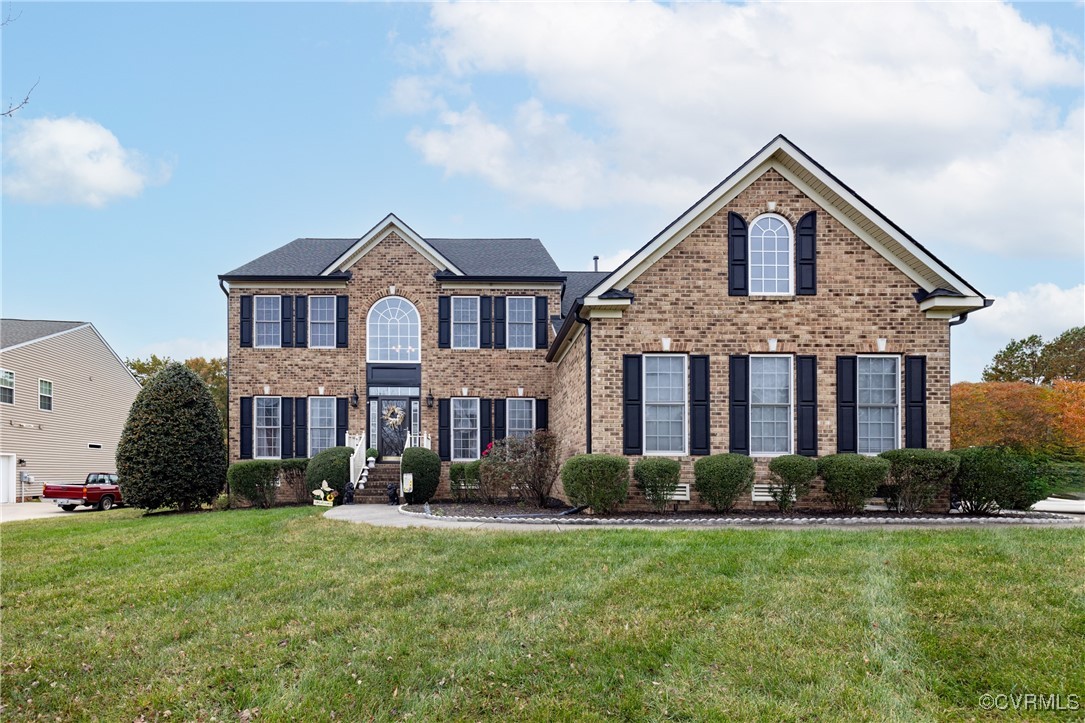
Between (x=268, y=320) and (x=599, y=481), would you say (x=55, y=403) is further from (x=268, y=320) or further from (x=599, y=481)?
(x=599, y=481)

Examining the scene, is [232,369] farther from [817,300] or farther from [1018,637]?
[1018,637]

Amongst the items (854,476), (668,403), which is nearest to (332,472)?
(668,403)

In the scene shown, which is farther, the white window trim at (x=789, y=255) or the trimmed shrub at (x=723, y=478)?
the white window trim at (x=789, y=255)

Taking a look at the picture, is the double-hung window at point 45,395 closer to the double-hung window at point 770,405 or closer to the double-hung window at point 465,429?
the double-hung window at point 465,429

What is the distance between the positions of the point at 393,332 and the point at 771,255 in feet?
37.4

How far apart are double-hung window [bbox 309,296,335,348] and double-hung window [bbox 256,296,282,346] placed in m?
0.89

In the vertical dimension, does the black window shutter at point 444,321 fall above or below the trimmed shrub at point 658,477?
above

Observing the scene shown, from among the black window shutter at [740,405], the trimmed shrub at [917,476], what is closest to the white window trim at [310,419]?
the black window shutter at [740,405]

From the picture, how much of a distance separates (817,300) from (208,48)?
11.8 m

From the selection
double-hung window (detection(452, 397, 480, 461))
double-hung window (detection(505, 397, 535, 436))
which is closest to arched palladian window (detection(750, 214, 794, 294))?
double-hung window (detection(505, 397, 535, 436))

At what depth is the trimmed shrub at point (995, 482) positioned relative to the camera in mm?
13844

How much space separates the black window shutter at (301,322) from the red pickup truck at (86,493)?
915 cm

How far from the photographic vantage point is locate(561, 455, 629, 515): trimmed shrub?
13984 millimetres

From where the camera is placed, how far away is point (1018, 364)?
42.6 meters
